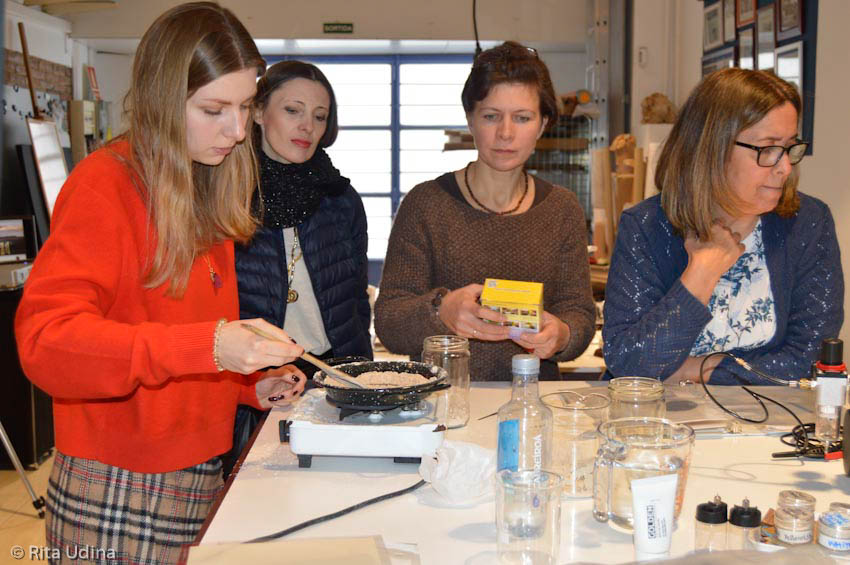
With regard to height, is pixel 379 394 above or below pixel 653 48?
below

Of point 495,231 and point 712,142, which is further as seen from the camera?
point 495,231

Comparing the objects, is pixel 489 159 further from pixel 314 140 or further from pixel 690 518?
pixel 690 518

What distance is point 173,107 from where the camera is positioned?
1.62m

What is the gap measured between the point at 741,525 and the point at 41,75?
6481 mm

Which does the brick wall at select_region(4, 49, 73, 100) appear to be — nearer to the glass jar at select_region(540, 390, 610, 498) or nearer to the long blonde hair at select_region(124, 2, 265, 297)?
the long blonde hair at select_region(124, 2, 265, 297)

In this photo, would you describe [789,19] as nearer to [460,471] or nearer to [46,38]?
[460,471]

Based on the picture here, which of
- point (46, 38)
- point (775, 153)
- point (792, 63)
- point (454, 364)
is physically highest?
point (46, 38)

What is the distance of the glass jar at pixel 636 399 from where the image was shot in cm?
164

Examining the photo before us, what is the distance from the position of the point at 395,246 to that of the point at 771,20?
8.08 ft

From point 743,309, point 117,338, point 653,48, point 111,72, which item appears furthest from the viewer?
point 111,72

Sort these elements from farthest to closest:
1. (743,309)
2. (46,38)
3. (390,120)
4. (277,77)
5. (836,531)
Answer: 1. (390,120)
2. (46,38)
3. (277,77)
4. (743,309)
5. (836,531)

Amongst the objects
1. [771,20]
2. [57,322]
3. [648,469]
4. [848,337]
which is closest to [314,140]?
[57,322]

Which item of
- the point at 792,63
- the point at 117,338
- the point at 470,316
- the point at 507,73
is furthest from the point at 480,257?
the point at 792,63

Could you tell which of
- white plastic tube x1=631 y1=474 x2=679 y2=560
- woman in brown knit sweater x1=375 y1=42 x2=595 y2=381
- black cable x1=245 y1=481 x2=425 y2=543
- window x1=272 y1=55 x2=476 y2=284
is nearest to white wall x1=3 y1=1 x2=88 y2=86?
window x1=272 y1=55 x2=476 y2=284
